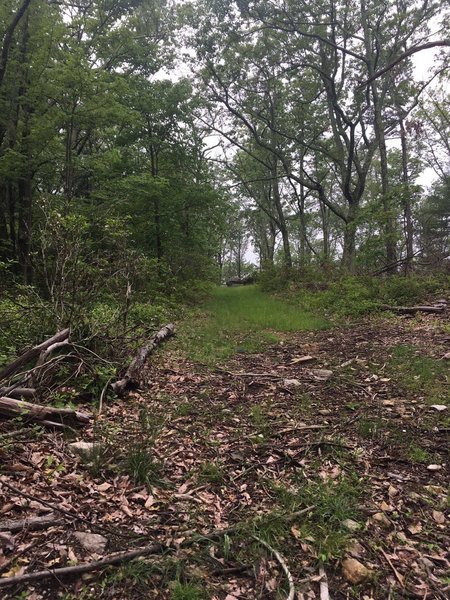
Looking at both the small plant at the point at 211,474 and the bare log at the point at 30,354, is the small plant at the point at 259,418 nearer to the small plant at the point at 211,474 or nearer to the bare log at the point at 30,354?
the small plant at the point at 211,474

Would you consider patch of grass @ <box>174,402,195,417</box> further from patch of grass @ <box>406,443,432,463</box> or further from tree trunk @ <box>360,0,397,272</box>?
tree trunk @ <box>360,0,397,272</box>

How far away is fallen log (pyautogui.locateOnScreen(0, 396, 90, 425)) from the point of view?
3.22m

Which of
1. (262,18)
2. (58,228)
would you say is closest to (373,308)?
(58,228)

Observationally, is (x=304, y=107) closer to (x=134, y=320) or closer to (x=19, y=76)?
(x=19, y=76)

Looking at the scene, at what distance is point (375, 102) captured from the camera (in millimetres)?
14281

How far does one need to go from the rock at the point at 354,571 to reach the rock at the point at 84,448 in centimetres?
197

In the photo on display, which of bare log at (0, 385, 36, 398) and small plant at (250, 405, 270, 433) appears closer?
bare log at (0, 385, 36, 398)

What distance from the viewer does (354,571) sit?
2049mm

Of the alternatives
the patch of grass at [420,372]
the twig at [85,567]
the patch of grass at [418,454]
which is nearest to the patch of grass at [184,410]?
the twig at [85,567]

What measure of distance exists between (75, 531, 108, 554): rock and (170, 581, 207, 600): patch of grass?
498mm

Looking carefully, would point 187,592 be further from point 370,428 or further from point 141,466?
point 370,428

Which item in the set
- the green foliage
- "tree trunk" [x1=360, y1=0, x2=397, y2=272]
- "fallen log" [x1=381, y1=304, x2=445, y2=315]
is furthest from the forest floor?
"tree trunk" [x1=360, y1=0, x2=397, y2=272]

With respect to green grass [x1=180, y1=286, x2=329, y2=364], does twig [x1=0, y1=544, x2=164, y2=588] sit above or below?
below

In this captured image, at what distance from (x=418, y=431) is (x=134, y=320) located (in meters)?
5.05
